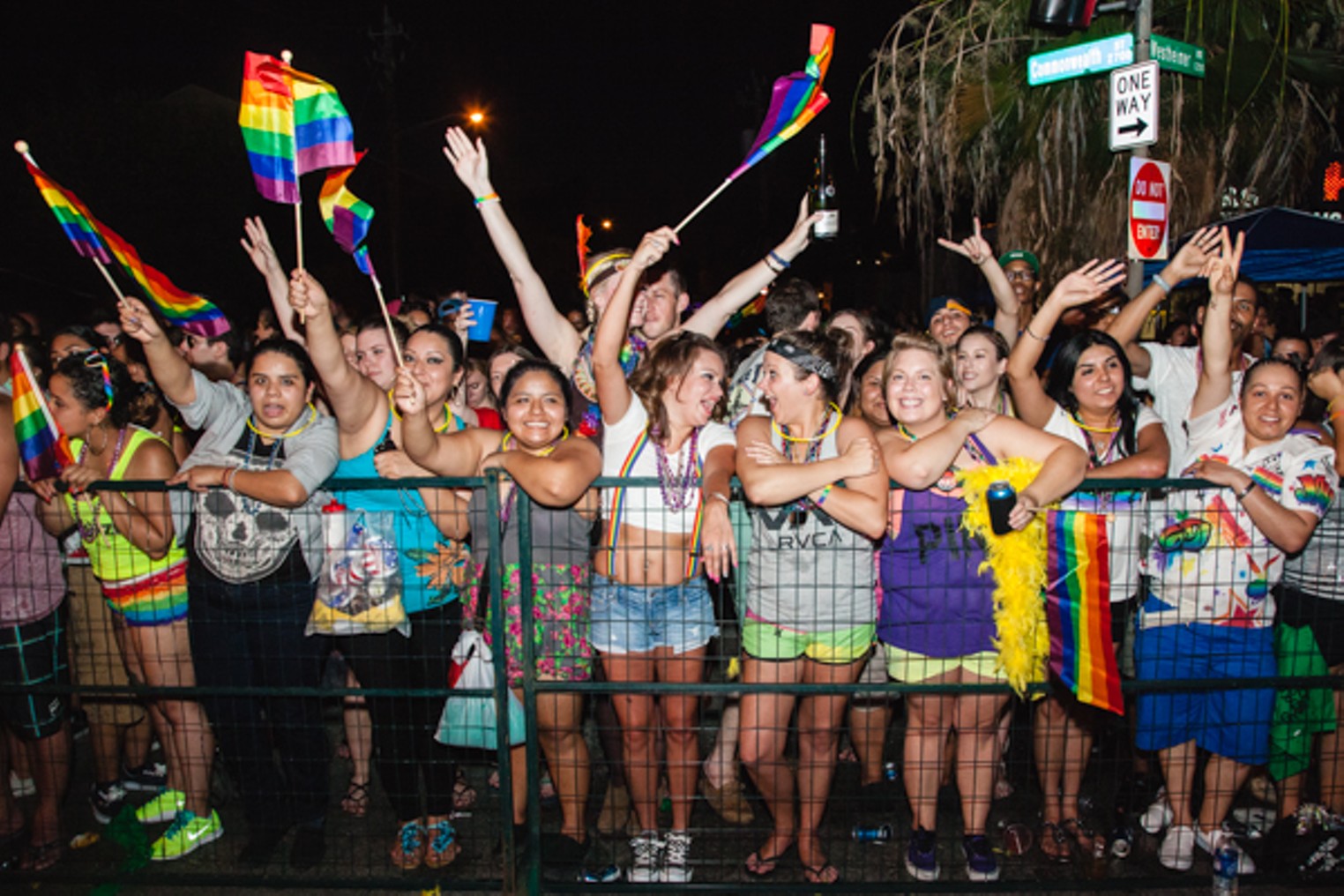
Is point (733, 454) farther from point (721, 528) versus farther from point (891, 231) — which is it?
point (891, 231)

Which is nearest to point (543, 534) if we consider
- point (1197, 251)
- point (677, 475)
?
point (677, 475)

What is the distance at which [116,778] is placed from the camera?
179 inches

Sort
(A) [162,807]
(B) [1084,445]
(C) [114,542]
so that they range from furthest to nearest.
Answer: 1. (A) [162,807]
2. (B) [1084,445]
3. (C) [114,542]

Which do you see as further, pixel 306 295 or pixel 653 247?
pixel 653 247

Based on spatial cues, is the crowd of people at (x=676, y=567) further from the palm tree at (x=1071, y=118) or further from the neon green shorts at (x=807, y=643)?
the palm tree at (x=1071, y=118)

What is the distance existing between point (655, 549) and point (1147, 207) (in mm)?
4976

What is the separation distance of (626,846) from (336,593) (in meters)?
1.64

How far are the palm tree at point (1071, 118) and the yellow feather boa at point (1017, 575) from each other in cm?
505

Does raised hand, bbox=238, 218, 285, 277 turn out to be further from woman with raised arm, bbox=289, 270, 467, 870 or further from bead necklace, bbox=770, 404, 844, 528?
bead necklace, bbox=770, 404, 844, 528

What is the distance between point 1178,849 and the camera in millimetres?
3887

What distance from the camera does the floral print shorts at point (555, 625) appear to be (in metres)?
3.71

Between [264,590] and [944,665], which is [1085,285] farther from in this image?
[264,590]

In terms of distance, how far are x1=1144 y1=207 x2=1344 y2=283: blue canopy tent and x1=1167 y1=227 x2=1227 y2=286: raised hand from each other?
420 centimetres

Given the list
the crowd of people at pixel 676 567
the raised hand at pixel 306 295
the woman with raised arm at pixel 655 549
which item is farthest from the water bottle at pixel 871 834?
the raised hand at pixel 306 295
